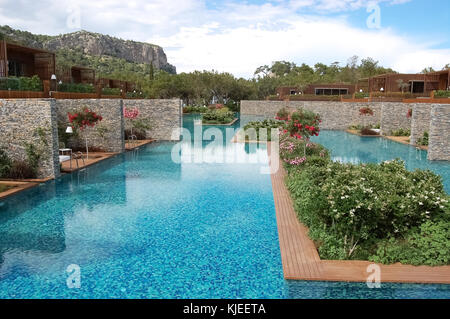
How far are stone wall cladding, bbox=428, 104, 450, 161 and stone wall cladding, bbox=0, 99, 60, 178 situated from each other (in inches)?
568

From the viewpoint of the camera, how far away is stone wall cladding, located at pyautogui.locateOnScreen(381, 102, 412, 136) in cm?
2427

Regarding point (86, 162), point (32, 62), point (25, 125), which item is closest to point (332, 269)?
point (25, 125)

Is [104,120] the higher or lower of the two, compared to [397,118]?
higher

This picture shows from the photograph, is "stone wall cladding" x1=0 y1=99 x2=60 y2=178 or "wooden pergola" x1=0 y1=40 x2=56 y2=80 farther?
"wooden pergola" x1=0 y1=40 x2=56 y2=80

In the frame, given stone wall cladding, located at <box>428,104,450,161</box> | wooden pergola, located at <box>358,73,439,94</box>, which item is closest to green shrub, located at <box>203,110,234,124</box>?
wooden pergola, located at <box>358,73,439,94</box>

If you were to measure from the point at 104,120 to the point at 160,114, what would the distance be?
5369 mm

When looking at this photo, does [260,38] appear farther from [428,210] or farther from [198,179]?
[428,210]

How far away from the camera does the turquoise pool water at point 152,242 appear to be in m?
5.35

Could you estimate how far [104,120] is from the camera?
54.4ft

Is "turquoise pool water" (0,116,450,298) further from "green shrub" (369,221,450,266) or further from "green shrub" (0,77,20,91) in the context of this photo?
"green shrub" (0,77,20,91)

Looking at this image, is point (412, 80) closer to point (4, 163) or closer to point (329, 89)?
point (329, 89)

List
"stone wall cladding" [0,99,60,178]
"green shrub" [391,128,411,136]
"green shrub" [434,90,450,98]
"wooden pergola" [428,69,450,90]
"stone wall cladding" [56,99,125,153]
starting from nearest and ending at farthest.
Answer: "stone wall cladding" [0,99,60,178] < "stone wall cladding" [56,99,125,153] < "green shrub" [434,90,450,98] < "green shrub" [391,128,411,136] < "wooden pergola" [428,69,450,90]

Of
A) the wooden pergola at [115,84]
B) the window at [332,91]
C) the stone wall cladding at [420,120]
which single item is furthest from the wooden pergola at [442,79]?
the wooden pergola at [115,84]

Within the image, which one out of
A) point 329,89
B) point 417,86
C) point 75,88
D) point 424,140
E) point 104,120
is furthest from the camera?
point 329,89
